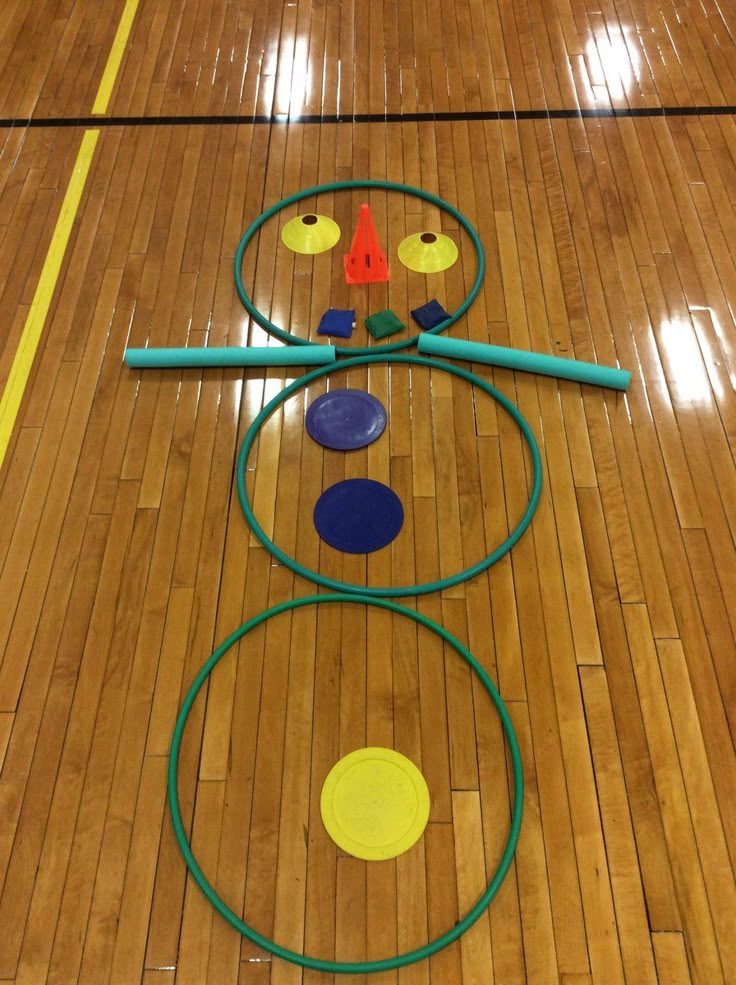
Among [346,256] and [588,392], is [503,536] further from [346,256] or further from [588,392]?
[346,256]

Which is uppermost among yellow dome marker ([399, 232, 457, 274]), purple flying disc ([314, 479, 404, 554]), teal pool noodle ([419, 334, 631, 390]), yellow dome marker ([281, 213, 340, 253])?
yellow dome marker ([281, 213, 340, 253])

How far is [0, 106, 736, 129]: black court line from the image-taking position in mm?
4051

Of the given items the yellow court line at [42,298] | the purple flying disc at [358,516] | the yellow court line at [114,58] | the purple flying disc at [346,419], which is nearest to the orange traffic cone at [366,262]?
the purple flying disc at [346,419]

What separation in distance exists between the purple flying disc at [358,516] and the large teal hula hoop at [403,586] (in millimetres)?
147

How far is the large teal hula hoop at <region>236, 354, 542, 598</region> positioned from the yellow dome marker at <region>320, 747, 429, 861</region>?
522 millimetres

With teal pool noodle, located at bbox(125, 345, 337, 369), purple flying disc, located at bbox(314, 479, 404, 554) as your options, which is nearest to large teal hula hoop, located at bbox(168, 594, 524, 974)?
purple flying disc, located at bbox(314, 479, 404, 554)

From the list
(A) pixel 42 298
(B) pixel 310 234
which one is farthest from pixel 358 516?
(A) pixel 42 298

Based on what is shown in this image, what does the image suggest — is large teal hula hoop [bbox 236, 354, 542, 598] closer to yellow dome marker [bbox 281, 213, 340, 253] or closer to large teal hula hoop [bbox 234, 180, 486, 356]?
large teal hula hoop [bbox 234, 180, 486, 356]

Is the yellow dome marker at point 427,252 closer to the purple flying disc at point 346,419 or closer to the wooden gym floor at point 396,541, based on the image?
the wooden gym floor at point 396,541

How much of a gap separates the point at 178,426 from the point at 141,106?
2207mm

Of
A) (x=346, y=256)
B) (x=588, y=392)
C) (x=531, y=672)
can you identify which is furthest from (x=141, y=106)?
(x=531, y=672)

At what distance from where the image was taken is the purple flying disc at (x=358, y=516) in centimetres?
269

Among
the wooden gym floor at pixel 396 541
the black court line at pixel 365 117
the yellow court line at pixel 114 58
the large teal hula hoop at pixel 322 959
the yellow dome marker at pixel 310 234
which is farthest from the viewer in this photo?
the yellow court line at pixel 114 58

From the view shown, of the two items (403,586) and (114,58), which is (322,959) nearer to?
(403,586)
